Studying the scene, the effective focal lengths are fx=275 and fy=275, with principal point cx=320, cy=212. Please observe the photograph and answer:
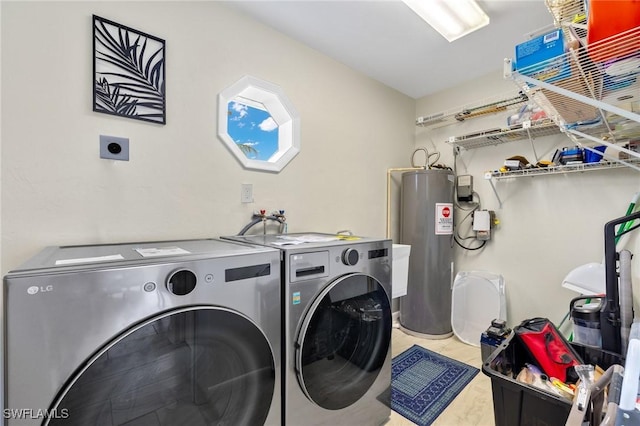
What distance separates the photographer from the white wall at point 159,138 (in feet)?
3.73

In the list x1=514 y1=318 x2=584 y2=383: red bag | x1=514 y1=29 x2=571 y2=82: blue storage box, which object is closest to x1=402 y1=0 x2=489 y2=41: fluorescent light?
x1=514 y1=29 x2=571 y2=82: blue storage box

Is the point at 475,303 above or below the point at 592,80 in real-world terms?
below

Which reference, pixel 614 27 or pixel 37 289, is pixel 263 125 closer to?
pixel 37 289

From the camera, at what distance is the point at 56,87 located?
1.19m

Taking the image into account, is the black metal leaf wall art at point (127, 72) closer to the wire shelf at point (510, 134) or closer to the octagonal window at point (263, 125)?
the octagonal window at point (263, 125)

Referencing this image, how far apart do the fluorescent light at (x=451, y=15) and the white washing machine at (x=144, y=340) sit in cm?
162

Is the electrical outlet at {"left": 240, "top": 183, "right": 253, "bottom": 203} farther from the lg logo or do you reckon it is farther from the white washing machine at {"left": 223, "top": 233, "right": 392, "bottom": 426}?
the lg logo

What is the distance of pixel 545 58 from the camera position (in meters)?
0.82

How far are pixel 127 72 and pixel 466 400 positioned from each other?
2612mm

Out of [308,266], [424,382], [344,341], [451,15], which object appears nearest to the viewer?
[308,266]

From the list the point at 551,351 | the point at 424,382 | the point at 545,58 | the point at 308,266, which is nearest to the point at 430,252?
the point at 424,382

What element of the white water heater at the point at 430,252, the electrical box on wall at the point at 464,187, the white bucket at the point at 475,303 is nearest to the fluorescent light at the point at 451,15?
the white water heater at the point at 430,252

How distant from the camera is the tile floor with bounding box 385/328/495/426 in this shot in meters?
1.51

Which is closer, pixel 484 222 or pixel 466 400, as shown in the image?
pixel 466 400
